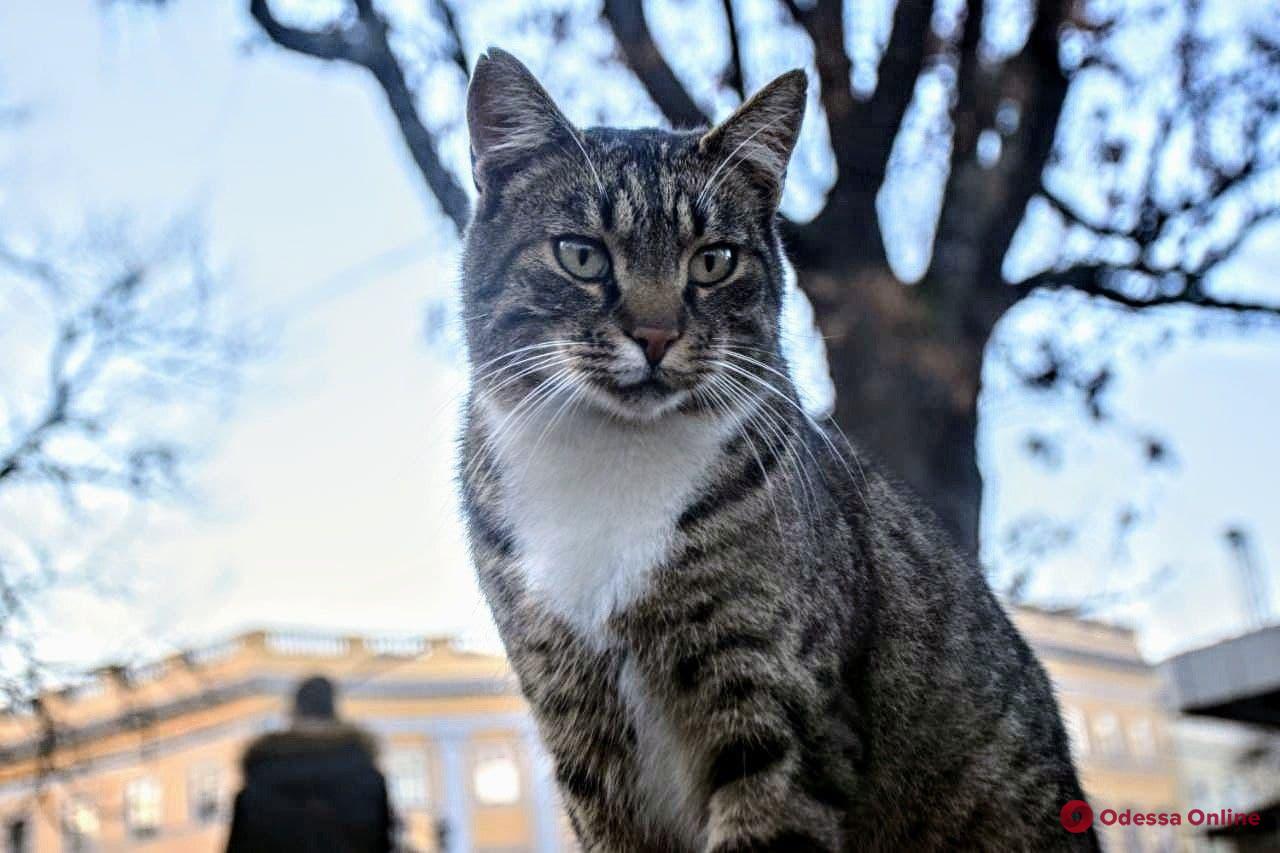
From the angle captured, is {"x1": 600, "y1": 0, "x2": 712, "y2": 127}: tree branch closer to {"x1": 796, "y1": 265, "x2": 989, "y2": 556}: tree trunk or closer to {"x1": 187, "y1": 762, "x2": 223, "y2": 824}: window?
{"x1": 796, "y1": 265, "x2": 989, "y2": 556}: tree trunk

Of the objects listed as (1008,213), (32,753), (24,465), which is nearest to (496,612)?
(32,753)

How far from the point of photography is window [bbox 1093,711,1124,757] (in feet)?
21.8

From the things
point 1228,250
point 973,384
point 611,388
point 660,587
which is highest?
point 1228,250

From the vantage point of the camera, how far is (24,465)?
407 cm

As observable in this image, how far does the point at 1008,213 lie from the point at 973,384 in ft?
2.16

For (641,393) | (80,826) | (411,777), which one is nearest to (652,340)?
(641,393)

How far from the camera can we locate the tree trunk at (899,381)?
4.22m

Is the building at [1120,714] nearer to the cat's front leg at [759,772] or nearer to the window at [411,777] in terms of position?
the window at [411,777]

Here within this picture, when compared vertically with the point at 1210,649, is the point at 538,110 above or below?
above

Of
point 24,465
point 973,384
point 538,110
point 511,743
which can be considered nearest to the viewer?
point 538,110

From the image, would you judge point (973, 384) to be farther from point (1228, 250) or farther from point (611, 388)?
point (611, 388)

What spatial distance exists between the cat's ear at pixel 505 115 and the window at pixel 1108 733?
541 cm

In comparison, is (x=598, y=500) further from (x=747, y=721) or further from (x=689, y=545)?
(x=747, y=721)

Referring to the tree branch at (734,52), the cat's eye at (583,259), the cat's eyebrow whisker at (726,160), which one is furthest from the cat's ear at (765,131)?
the tree branch at (734,52)
